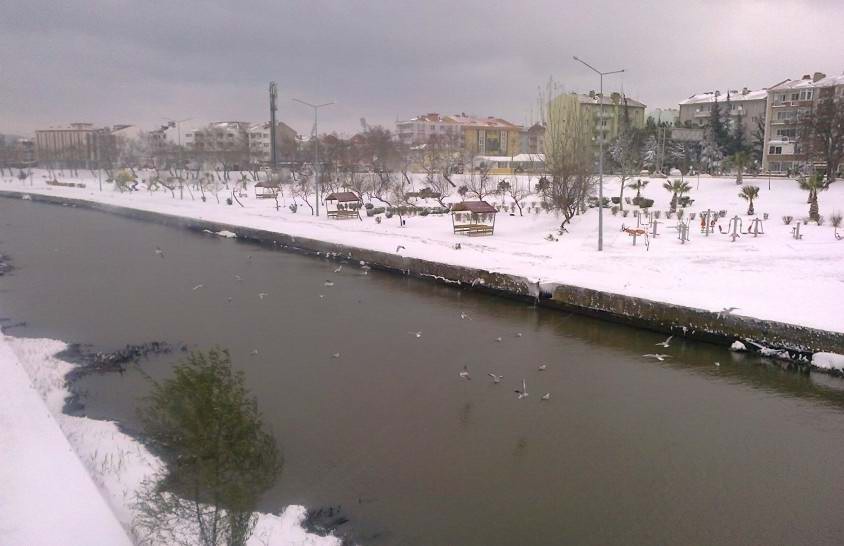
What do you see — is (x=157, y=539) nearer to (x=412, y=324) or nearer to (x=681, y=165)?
(x=412, y=324)

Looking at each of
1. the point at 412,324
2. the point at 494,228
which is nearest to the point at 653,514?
the point at 412,324

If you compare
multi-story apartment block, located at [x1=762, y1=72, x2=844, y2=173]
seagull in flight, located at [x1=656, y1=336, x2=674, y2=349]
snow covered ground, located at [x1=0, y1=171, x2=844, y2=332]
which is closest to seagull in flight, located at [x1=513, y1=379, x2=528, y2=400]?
seagull in flight, located at [x1=656, y1=336, x2=674, y2=349]

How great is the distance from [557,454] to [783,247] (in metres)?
18.7

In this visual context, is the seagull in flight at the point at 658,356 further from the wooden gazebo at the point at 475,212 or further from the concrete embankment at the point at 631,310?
the wooden gazebo at the point at 475,212

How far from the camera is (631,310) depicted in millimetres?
18516

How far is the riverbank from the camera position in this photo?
53.8 ft

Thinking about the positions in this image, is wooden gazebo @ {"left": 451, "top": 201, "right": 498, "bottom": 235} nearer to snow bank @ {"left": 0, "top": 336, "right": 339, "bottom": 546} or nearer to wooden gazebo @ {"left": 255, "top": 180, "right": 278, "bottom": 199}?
snow bank @ {"left": 0, "top": 336, "right": 339, "bottom": 546}

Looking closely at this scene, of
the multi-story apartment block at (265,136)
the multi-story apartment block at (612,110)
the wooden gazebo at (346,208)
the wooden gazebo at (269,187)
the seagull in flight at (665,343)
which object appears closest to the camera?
the seagull in flight at (665,343)

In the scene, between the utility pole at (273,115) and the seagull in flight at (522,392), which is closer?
the seagull in flight at (522,392)

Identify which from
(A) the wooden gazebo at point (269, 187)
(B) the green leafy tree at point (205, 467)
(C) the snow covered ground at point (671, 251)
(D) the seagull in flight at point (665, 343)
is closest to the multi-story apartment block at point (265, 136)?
(A) the wooden gazebo at point (269, 187)

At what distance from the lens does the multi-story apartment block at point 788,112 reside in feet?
178

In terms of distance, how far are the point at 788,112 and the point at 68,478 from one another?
63.4 metres

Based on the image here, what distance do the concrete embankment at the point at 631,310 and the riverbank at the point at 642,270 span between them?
0.03m

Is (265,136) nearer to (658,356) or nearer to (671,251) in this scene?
(671,251)
